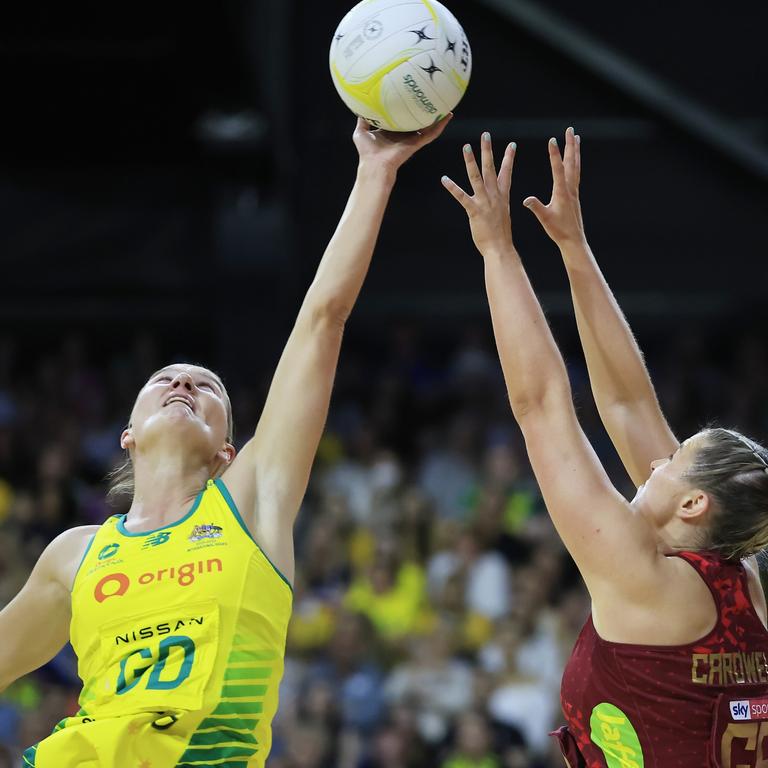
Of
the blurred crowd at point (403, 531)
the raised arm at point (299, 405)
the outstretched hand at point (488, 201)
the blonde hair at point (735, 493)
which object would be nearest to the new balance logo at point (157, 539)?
the raised arm at point (299, 405)

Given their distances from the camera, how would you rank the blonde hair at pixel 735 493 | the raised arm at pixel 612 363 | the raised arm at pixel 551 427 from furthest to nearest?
the raised arm at pixel 612 363
the blonde hair at pixel 735 493
the raised arm at pixel 551 427

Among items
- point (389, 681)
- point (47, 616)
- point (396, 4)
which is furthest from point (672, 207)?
point (47, 616)

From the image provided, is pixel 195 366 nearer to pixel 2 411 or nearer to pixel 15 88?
pixel 2 411

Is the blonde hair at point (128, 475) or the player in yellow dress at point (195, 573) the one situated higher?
the blonde hair at point (128, 475)

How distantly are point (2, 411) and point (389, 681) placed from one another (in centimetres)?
481

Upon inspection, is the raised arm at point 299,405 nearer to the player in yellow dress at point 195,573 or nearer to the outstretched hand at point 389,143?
the player in yellow dress at point 195,573

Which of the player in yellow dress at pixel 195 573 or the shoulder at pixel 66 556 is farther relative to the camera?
the shoulder at pixel 66 556

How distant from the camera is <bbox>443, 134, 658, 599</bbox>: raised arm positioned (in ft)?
9.31

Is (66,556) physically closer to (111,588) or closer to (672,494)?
(111,588)

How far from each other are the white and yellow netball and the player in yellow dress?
9 centimetres

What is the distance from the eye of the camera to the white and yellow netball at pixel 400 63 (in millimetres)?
3672

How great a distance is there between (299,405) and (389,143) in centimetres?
87

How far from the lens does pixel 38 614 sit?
11.4 feet

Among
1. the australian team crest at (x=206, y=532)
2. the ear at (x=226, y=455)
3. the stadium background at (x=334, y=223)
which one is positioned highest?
the stadium background at (x=334, y=223)
